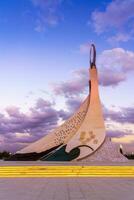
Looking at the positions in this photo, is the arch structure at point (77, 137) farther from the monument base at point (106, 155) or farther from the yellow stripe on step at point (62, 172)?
the yellow stripe on step at point (62, 172)

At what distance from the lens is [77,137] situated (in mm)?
44594

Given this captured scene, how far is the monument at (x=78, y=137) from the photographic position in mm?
42812

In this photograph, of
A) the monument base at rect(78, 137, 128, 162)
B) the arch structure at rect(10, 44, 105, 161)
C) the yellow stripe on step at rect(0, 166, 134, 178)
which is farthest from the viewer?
the arch structure at rect(10, 44, 105, 161)

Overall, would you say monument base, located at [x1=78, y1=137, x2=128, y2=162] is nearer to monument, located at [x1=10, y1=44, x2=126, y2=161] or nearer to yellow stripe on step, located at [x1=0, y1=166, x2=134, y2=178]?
monument, located at [x1=10, y1=44, x2=126, y2=161]

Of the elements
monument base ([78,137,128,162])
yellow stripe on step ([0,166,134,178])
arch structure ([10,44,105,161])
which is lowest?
yellow stripe on step ([0,166,134,178])

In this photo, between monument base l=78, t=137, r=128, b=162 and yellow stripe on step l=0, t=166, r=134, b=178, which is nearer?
yellow stripe on step l=0, t=166, r=134, b=178

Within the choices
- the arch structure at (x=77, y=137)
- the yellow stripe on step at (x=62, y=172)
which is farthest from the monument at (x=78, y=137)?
the yellow stripe on step at (x=62, y=172)

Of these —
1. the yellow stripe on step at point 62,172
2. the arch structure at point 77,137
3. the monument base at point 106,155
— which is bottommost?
the yellow stripe on step at point 62,172

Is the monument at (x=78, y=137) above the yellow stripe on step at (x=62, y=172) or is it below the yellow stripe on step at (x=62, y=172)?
above

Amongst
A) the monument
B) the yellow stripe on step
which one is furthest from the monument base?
the yellow stripe on step

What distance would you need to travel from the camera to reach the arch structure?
4297cm
